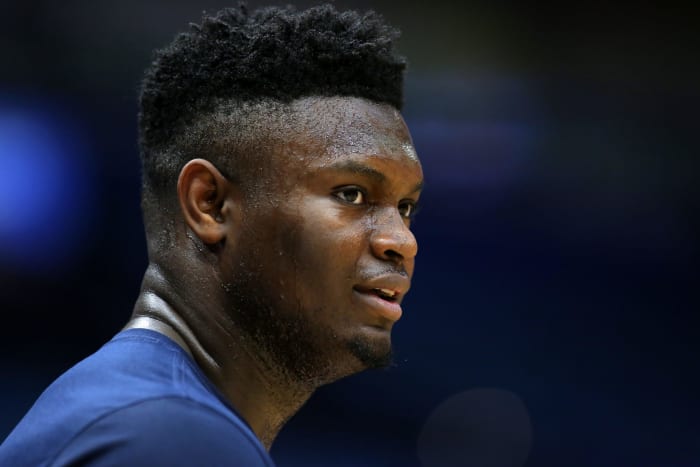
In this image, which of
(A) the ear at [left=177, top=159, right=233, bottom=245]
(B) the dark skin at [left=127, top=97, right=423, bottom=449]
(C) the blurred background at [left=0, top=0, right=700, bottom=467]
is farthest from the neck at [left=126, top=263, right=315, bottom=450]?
(C) the blurred background at [left=0, top=0, right=700, bottom=467]

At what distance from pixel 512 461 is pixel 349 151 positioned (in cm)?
229

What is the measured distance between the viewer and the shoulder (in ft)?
3.55

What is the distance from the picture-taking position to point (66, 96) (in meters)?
3.53

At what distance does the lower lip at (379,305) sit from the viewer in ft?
5.06

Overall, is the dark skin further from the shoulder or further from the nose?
the shoulder

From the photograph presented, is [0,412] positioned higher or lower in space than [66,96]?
lower

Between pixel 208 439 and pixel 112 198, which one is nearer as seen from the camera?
pixel 208 439

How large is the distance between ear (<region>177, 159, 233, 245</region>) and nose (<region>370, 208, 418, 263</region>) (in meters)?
0.26

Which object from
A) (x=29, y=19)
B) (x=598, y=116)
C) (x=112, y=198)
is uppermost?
(x=598, y=116)

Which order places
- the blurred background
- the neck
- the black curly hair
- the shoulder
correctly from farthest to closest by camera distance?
1. the blurred background
2. the black curly hair
3. the neck
4. the shoulder

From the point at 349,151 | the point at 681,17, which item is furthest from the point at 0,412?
the point at 681,17

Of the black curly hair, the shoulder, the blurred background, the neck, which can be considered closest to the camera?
the shoulder

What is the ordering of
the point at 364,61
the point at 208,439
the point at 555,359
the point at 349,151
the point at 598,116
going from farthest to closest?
the point at 598,116, the point at 555,359, the point at 364,61, the point at 349,151, the point at 208,439

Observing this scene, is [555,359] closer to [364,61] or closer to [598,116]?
[598,116]
